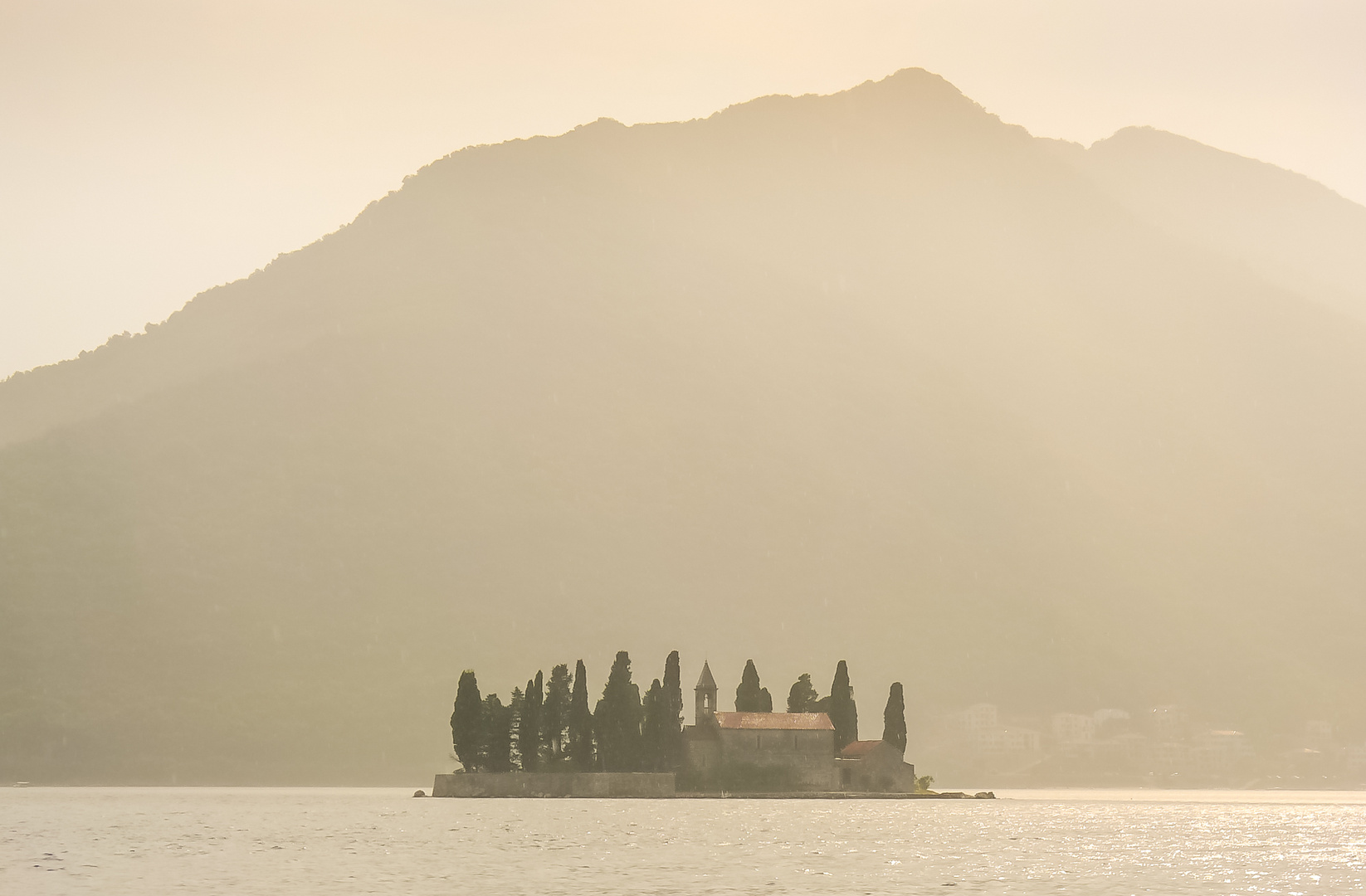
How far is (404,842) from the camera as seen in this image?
82938mm

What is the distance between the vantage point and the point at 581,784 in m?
128

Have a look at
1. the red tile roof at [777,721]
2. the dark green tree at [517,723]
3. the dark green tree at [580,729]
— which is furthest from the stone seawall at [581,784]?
the red tile roof at [777,721]

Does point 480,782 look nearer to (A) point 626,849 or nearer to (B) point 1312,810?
→ (A) point 626,849

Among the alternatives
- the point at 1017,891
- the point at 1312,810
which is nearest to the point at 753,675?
the point at 1312,810

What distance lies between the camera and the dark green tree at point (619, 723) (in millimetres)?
125812

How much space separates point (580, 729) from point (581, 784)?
4.21 metres

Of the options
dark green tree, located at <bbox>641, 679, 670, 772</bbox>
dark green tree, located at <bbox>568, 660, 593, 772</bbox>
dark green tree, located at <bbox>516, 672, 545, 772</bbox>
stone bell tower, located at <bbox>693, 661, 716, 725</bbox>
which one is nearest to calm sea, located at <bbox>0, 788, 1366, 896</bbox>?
dark green tree, located at <bbox>516, 672, 545, 772</bbox>

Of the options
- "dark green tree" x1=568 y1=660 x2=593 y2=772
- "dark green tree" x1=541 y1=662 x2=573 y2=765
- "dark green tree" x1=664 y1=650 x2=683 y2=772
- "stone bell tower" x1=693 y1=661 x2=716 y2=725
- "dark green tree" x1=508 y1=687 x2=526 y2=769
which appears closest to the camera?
"dark green tree" x1=568 y1=660 x2=593 y2=772

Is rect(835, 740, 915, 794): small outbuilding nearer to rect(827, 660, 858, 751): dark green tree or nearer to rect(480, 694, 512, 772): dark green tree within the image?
rect(827, 660, 858, 751): dark green tree

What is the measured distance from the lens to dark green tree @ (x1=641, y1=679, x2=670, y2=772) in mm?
127500

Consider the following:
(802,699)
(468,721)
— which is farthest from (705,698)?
(468,721)

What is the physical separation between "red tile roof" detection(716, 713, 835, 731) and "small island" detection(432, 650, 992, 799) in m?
0.09

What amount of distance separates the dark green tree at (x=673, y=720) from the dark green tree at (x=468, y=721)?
14.4 metres

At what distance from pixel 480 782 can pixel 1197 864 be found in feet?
231
